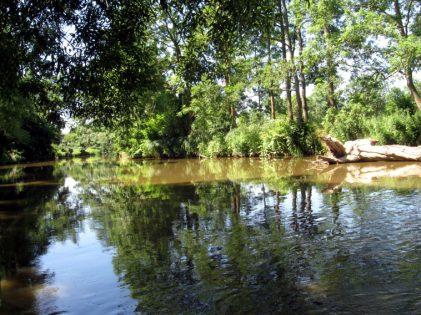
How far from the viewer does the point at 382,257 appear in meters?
5.59

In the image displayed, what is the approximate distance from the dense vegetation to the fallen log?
275cm

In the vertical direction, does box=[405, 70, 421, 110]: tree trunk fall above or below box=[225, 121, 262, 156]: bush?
above

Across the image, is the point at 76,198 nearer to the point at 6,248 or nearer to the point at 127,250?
the point at 6,248

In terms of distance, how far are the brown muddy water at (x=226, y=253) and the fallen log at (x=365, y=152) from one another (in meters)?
4.73

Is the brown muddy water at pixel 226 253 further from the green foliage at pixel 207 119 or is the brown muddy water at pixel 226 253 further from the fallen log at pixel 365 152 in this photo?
the green foliage at pixel 207 119

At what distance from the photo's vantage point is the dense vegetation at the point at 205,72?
586 cm

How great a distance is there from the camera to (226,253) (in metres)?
6.46

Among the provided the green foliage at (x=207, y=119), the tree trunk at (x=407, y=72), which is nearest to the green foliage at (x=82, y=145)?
the green foliage at (x=207, y=119)

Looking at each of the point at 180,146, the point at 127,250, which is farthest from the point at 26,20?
the point at 180,146

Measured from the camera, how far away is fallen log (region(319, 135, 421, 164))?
16672 millimetres

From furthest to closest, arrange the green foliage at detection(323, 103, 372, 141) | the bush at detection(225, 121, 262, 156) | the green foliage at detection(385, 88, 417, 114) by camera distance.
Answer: the bush at detection(225, 121, 262, 156) → the green foliage at detection(323, 103, 372, 141) → the green foliage at detection(385, 88, 417, 114)

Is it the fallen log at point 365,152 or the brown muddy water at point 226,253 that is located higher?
the fallen log at point 365,152

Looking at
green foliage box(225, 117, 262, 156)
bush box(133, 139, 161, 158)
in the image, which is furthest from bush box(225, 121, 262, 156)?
bush box(133, 139, 161, 158)

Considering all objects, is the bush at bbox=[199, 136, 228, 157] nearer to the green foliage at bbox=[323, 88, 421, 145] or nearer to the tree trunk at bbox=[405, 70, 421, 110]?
the green foliage at bbox=[323, 88, 421, 145]
